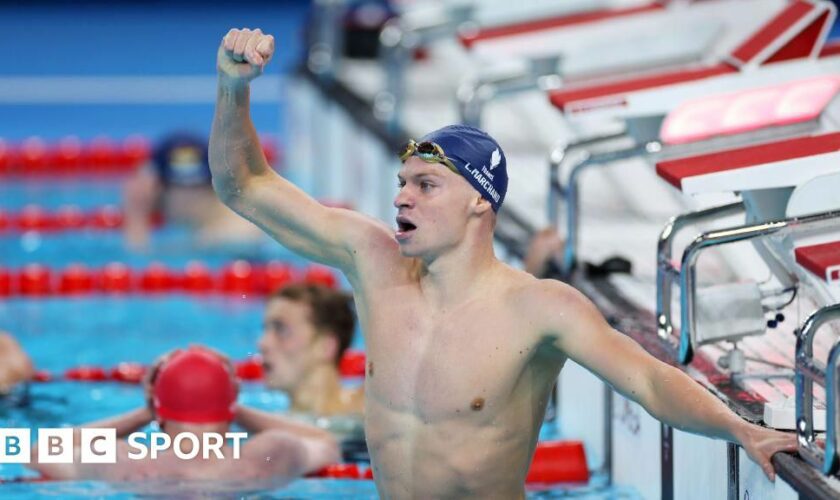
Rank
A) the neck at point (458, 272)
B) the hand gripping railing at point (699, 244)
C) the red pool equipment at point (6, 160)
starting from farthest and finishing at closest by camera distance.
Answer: the red pool equipment at point (6, 160) → the hand gripping railing at point (699, 244) → the neck at point (458, 272)

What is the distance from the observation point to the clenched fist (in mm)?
3264

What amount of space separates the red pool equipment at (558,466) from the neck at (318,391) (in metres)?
0.81

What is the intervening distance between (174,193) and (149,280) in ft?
3.06

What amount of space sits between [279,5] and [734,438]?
1548cm

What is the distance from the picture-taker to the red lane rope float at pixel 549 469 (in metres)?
4.51

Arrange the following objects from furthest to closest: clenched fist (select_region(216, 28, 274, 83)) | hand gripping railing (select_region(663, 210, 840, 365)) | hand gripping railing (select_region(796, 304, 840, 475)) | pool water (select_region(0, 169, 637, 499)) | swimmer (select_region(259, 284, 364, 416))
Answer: swimmer (select_region(259, 284, 364, 416)) < pool water (select_region(0, 169, 637, 499)) < hand gripping railing (select_region(663, 210, 840, 365)) < clenched fist (select_region(216, 28, 274, 83)) < hand gripping railing (select_region(796, 304, 840, 475))

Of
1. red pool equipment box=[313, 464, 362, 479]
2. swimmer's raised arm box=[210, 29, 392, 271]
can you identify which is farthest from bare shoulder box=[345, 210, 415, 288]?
red pool equipment box=[313, 464, 362, 479]

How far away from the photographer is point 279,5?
18.2m

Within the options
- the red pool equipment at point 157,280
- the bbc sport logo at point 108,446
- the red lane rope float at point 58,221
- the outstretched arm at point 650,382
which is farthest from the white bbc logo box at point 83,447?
the red lane rope float at point 58,221

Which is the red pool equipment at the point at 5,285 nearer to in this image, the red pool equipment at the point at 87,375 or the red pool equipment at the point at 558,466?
the red pool equipment at the point at 87,375

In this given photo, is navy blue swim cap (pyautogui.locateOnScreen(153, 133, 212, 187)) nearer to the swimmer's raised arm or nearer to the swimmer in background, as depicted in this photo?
the swimmer in background

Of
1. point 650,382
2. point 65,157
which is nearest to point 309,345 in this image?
point 650,382

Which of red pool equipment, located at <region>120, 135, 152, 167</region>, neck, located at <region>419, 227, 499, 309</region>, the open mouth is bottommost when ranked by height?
neck, located at <region>419, 227, 499, 309</region>

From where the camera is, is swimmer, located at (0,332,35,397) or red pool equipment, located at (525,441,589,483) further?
swimmer, located at (0,332,35,397)
